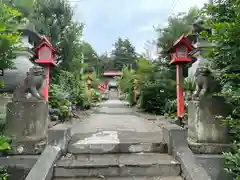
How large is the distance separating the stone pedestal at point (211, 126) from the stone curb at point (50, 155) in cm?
206

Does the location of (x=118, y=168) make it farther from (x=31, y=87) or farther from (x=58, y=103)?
(x=58, y=103)

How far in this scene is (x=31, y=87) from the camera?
11.6ft

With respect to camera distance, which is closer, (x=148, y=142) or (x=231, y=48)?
(x=231, y=48)

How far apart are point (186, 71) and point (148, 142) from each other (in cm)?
474

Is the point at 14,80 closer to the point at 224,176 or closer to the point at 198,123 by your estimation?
the point at 198,123

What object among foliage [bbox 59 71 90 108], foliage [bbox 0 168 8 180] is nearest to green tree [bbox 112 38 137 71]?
foliage [bbox 59 71 90 108]

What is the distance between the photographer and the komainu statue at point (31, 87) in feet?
11.5

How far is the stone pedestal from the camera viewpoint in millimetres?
3354

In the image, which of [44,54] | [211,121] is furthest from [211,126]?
[44,54]

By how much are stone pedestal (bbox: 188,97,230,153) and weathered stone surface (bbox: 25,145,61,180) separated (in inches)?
82.7

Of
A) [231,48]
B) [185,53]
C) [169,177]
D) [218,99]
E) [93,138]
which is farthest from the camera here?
[185,53]

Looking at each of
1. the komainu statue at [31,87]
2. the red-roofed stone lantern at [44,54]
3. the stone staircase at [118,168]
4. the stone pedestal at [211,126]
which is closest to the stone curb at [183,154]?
the stone staircase at [118,168]

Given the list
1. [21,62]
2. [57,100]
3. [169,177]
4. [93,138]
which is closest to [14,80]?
[21,62]

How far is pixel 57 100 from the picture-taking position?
6.71 m
